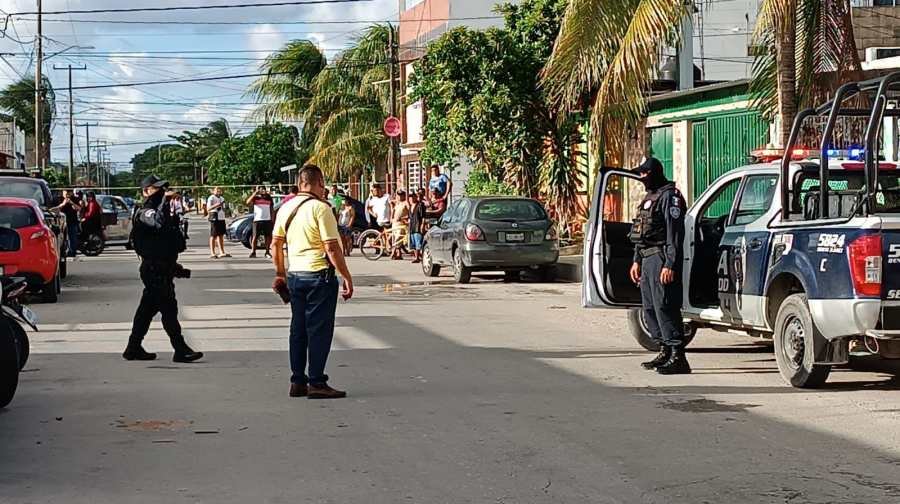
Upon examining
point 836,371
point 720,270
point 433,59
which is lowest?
point 836,371

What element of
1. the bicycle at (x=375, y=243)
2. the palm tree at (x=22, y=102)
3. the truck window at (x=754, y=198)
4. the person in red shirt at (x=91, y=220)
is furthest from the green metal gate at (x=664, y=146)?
the palm tree at (x=22, y=102)

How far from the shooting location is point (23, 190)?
74.6ft

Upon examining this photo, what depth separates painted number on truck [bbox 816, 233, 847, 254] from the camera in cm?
994

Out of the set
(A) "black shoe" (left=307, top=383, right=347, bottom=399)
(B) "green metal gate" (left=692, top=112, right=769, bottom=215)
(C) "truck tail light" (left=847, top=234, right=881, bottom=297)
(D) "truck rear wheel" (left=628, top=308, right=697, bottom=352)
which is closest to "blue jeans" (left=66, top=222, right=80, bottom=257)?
(B) "green metal gate" (left=692, top=112, right=769, bottom=215)

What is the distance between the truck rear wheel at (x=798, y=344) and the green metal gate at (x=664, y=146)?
1586cm

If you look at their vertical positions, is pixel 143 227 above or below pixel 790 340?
above

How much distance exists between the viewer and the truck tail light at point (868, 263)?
973 centimetres

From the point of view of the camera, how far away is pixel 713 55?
128 ft

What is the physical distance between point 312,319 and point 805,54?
914cm

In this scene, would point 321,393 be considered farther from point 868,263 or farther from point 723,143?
point 723,143

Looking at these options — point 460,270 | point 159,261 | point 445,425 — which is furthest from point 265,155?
point 445,425

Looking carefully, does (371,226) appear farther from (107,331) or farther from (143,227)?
(143,227)

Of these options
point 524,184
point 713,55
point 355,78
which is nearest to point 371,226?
point 524,184

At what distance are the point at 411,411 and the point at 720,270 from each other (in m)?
3.73
